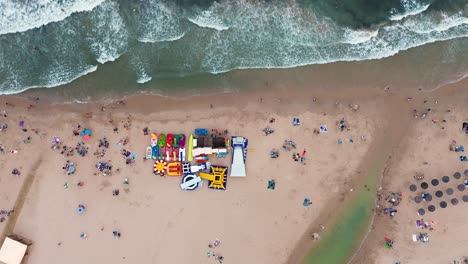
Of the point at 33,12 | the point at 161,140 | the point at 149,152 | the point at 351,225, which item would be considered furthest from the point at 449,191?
the point at 33,12

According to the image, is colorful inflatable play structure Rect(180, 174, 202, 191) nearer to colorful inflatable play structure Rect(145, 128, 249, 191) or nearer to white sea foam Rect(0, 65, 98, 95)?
colorful inflatable play structure Rect(145, 128, 249, 191)

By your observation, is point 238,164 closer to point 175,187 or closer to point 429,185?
point 175,187

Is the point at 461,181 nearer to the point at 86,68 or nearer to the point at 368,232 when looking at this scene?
the point at 368,232

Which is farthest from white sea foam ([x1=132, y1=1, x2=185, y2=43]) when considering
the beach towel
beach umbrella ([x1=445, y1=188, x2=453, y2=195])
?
beach umbrella ([x1=445, y1=188, x2=453, y2=195])

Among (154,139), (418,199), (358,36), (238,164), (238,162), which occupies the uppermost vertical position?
(358,36)

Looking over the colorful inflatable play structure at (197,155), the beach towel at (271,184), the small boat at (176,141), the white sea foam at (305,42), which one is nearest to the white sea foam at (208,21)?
the white sea foam at (305,42)
